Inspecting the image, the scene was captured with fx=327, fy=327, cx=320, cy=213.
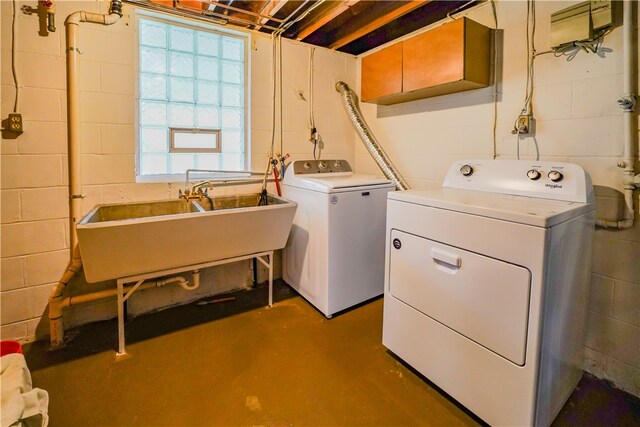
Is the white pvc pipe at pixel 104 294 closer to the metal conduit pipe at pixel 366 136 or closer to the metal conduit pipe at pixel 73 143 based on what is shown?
the metal conduit pipe at pixel 73 143

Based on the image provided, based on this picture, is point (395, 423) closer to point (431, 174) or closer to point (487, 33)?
point (431, 174)

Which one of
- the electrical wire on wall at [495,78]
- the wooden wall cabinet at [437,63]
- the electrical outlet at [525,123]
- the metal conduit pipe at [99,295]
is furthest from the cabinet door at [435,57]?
the metal conduit pipe at [99,295]

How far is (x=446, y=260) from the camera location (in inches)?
60.1

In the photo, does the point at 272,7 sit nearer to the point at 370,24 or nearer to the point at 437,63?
the point at 370,24

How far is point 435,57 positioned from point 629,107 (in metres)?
1.05

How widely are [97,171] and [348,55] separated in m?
2.41

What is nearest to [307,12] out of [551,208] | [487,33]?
[487,33]

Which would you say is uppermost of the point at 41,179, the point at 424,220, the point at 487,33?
the point at 487,33

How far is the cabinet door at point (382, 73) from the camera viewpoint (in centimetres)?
242

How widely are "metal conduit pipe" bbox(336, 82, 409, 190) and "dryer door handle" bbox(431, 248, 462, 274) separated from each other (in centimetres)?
113

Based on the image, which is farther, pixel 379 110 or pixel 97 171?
pixel 379 110

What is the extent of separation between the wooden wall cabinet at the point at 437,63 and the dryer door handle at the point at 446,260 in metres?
1.13

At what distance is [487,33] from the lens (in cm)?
210

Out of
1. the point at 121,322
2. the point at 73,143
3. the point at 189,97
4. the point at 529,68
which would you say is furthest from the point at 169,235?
the point at 529,68
